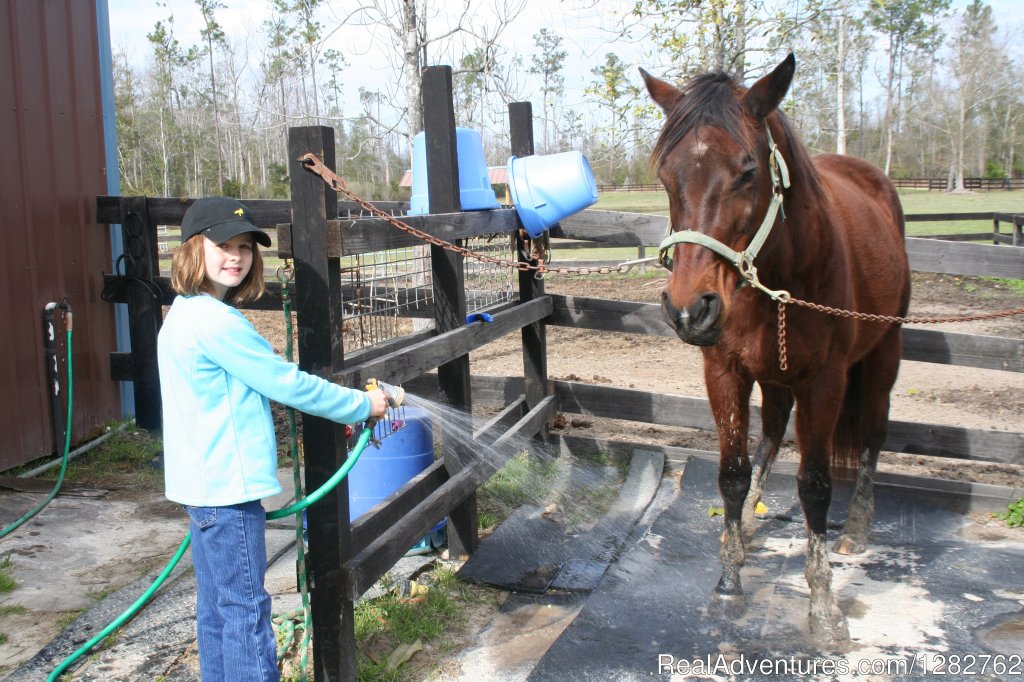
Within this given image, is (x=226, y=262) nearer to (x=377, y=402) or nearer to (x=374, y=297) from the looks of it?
(x=377, y=402)

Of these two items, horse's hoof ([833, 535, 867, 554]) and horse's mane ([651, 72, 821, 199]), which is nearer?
horse's mane ([651, 72, 821, 199])

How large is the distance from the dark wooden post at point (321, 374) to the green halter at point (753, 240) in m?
1.12

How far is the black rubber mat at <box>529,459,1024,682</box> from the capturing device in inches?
112

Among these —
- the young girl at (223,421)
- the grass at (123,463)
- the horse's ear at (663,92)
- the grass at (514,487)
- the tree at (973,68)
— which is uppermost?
the tree at (973,68)

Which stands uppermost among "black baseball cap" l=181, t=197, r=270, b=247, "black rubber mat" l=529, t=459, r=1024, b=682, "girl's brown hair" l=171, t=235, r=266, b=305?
"black baseball cap" l=181, t=197, r=270, b=247

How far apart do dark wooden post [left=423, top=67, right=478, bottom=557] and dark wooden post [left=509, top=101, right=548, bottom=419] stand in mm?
904

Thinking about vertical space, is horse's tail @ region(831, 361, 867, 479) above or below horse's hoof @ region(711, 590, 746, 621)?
above

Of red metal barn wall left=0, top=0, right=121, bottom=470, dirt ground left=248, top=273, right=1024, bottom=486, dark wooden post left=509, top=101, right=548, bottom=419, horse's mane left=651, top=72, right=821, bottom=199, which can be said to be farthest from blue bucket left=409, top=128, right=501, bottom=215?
red metal barn wall left=0, top=0, right=121, bottom=470

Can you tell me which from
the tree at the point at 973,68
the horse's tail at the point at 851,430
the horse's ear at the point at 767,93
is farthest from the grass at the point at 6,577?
the tree at the point at 973,68

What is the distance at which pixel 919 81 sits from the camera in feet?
183

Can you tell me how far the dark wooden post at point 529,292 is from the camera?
484 centimetres

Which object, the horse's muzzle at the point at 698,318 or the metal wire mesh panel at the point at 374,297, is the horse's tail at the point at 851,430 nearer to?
the horse's muzzle at the point at 698,318

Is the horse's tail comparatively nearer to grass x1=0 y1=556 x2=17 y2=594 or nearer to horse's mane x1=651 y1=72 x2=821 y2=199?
horse's mane x1=651 y1=72 x2=821 y2=199

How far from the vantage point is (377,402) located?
7.69 ft
